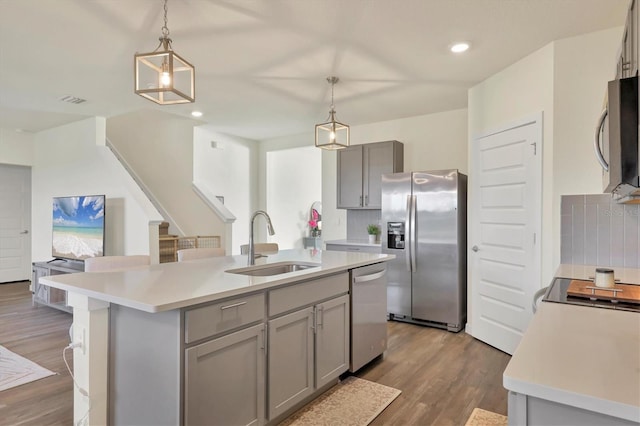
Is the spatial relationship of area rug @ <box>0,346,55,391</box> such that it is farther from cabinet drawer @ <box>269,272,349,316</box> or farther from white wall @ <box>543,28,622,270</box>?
white wall @ <box>543,28,622,270</box>

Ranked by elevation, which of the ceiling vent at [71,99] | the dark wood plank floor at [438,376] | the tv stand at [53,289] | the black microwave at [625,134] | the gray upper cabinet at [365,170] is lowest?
the dark wood plank floor at [438,376]

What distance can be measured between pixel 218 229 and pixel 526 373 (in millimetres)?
5571

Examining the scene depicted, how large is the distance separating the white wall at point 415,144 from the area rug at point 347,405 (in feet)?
10.5

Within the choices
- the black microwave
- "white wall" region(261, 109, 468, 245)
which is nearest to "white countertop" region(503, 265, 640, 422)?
the black microwave

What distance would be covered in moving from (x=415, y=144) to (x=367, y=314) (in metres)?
2.97

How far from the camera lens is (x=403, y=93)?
13.8 ft

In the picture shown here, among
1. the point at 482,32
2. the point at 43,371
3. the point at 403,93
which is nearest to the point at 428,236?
the point at 403,93

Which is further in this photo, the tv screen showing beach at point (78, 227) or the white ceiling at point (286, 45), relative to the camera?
the tv screen showing beach at point (78, 227)

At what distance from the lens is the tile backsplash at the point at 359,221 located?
215 inches

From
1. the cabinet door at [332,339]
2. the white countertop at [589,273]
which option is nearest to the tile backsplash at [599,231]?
the white countertop at [589,273]

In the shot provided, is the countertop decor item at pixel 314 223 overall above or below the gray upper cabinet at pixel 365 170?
below

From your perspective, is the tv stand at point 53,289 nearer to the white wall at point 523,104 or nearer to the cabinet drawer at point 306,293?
the cabinet drawer at point 306,293

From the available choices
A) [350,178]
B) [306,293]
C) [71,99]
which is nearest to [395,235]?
[350,178]

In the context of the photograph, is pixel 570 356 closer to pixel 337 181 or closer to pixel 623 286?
pixel 623 286
